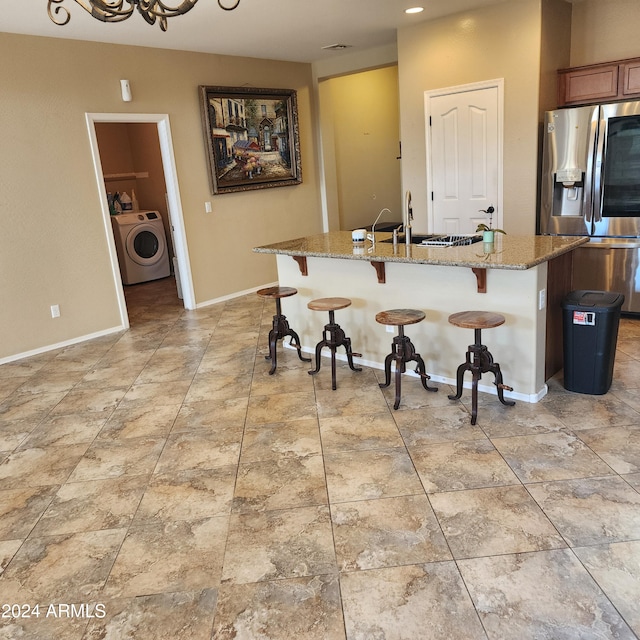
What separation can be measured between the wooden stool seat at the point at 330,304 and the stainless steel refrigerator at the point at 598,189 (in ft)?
7.37

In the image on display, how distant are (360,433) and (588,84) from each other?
3.77 meters

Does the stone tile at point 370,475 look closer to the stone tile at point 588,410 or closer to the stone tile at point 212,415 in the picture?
the stone tile at point 212,415

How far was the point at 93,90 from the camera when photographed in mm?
5035

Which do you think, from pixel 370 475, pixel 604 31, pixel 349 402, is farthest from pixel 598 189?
pixel 370 475

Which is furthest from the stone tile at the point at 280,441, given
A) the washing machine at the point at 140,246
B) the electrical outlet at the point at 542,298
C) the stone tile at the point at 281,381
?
the washing machine at the point at 140,246

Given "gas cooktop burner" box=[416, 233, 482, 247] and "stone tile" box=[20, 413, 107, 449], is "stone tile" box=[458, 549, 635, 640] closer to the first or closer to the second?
"gas cooktop burner" box=[416, 233, 482, 247]

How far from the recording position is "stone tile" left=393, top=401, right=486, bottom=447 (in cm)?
295

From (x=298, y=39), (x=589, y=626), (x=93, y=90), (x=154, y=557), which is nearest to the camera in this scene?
(x=589, y=626)

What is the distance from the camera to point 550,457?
2.69 meters

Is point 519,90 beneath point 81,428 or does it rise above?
above

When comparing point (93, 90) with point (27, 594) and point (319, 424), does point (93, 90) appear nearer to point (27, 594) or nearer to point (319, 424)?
point (319, 424)

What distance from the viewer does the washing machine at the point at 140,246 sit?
24.4 ft

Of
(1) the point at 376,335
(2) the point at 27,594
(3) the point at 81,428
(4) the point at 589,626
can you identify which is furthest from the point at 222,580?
(1) the point at 376,335

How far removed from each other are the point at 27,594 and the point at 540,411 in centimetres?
268
